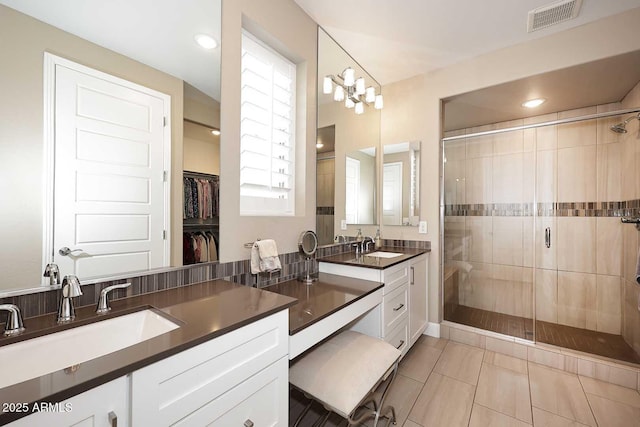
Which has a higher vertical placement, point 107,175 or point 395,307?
point 107,175

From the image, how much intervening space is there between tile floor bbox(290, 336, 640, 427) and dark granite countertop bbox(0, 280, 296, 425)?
1.01 m

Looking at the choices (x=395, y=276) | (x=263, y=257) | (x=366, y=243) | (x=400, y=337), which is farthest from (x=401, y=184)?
(x=263, y=257)

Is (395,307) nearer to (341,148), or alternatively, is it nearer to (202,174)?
(341,148)

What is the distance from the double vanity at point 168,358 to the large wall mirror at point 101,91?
234 mm

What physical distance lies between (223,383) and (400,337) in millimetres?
1587

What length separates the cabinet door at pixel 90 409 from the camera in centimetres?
51

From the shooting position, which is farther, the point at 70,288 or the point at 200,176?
the point at 200,176

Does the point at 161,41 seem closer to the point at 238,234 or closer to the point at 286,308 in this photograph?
the point at 238,234

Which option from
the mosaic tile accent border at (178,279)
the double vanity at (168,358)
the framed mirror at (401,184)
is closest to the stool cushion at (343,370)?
the double vanity at (168,358)

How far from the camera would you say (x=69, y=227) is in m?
0.95

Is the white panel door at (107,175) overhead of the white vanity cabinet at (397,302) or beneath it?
overhead

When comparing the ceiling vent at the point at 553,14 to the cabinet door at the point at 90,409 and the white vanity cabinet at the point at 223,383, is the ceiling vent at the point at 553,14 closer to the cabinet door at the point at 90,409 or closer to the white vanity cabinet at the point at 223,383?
the white vanity cabinet at the point at 223,383

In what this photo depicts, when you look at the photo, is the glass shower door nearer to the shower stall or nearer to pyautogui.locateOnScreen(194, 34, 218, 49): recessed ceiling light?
the shower stall

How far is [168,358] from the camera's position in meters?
0.71
